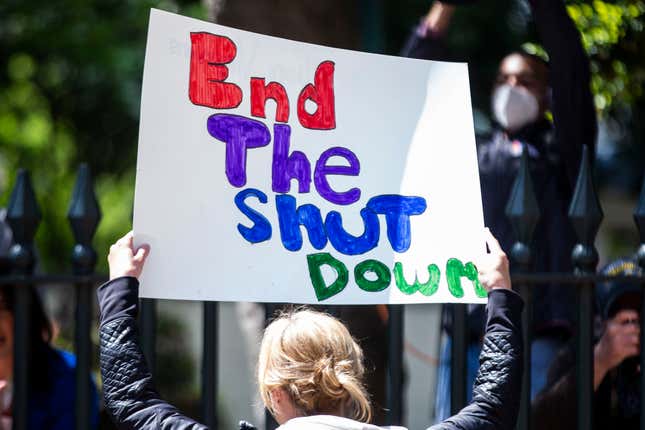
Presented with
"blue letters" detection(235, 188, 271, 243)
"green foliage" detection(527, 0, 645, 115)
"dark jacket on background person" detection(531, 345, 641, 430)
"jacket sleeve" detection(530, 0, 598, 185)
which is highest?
"green foliage" detection(527, 0, 645, 115)

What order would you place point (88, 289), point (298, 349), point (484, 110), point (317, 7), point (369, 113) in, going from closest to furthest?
point (298, 349) → point (369, 113) → point (88, 289) → point (317, 7) → point (484, 110)

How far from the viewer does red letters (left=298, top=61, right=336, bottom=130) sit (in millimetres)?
2363

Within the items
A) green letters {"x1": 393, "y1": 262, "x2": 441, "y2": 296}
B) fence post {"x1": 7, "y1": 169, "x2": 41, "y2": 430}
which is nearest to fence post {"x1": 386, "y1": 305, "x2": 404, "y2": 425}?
green letters {"x1": 393, "y1": 262, "x2": 441, "y2": 296}

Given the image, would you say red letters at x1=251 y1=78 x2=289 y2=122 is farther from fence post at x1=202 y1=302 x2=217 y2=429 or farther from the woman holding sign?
fence post at x1=202 y1=302 x2=217 y2=429

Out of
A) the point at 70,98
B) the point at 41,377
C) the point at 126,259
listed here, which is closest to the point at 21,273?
the point at 41,377

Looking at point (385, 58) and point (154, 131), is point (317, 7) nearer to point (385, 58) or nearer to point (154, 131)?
point (385, 58)

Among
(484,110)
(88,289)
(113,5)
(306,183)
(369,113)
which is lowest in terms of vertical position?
(88,289)

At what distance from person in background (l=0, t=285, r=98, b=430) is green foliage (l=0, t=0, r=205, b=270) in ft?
7.59

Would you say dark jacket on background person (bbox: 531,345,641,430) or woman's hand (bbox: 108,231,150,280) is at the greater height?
woman's hand (bbox: 108,231,150,280)

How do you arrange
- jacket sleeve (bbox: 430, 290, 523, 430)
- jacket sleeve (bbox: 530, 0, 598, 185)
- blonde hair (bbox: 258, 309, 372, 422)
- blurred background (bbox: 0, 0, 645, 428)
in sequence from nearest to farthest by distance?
blonde hair (bbox: 258, 309, 372, 422) → jacket sleeve (bbox: 430, 290, 523, 430) → jacket sleeve (bbox: 530, 0, 598, 185) → blurred background (bbox: 0, 0, 645, 428)

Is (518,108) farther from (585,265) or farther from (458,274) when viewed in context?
(458,274)

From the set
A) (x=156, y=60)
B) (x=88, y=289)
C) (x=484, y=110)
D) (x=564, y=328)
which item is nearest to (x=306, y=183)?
(x=156, y=60)

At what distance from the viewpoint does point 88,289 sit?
2598 millimetres

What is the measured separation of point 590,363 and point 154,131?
126cm
